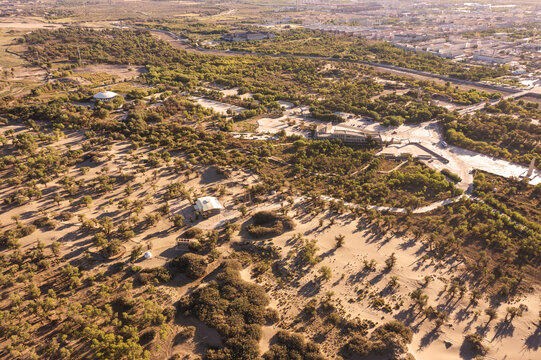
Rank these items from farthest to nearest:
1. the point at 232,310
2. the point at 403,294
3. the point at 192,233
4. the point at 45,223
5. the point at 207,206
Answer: the point at 207,206 → the point at 45,223 → the point at 192,233 → the point at 403,294 → the point at 232,310

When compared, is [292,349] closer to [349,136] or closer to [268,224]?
[268,224]

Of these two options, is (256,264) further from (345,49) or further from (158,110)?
(345,49)

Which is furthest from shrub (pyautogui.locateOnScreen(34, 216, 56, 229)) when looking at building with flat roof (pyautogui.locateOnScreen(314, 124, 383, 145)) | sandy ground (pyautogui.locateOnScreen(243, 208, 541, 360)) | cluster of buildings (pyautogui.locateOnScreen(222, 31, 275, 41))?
cluster of buildings (pyautogui.locateOnScreen(222, 31, 275, 41))

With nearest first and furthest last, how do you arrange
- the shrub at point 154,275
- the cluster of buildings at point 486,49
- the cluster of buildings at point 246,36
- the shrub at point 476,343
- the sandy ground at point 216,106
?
1. the shrub at point 476,343
2. the shrub at point 154,275
3. the sandy ground at point 216,106
4. the cluster of buildings at point 486,49
5. the cluster of buildings at point 246,36

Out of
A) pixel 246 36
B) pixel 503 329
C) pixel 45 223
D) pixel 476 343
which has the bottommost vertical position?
pixel 503 329

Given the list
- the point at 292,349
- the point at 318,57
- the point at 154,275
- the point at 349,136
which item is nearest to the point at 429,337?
the point at 292,349

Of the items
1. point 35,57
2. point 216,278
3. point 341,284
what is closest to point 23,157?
point 216,278

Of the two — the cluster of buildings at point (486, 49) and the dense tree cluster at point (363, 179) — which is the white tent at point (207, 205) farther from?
the cluster of buildings at point (486, 49)

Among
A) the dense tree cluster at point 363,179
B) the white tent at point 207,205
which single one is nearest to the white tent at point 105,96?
the white tent at point 207,205
